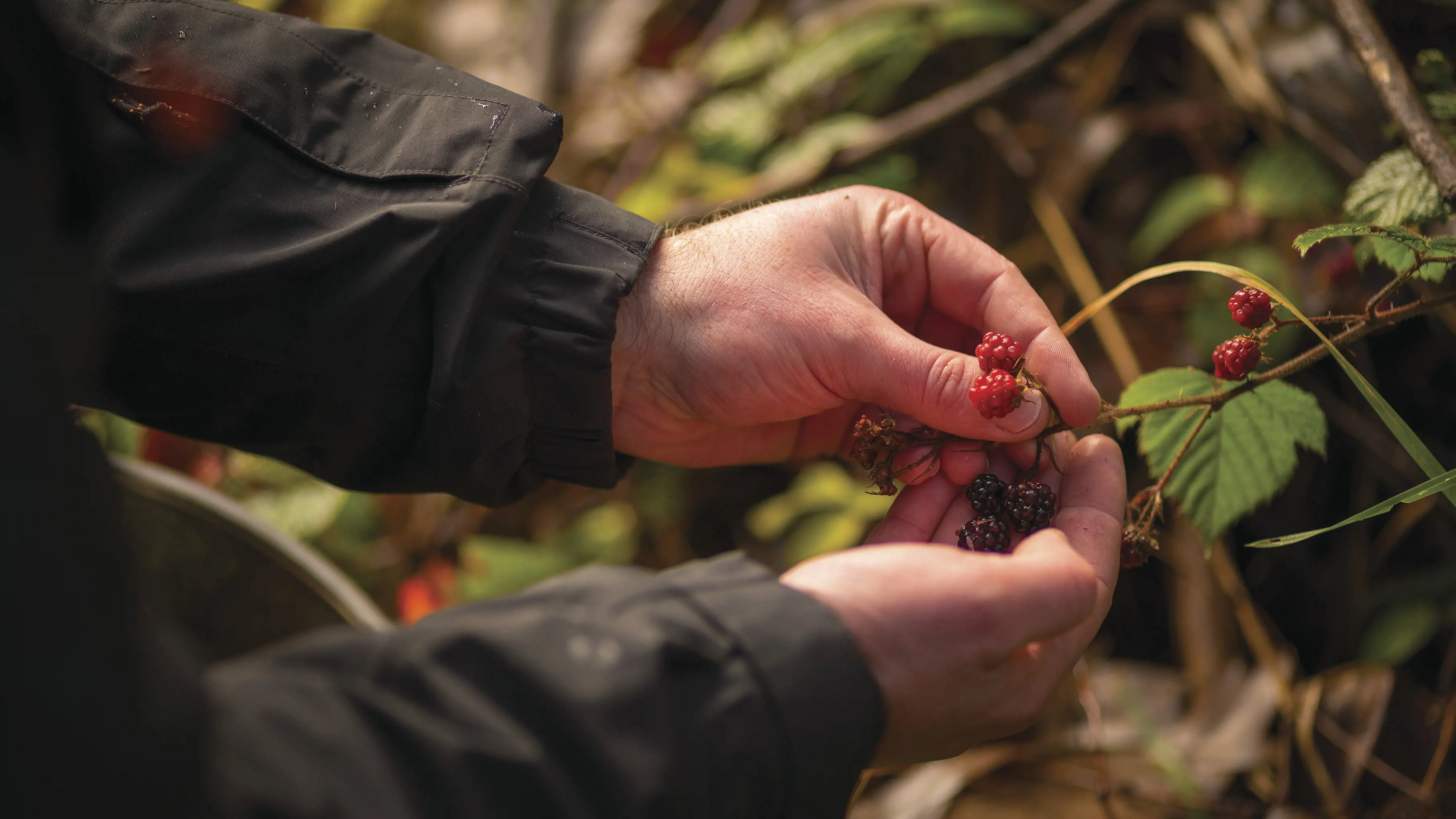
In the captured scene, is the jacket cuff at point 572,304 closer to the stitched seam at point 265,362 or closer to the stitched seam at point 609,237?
the stitched seam at point 609,237

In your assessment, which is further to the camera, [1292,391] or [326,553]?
[326,553]

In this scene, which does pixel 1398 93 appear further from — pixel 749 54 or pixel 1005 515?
pixel 749 54

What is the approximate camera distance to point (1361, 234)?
0.88 meters

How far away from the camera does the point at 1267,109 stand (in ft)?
6.05

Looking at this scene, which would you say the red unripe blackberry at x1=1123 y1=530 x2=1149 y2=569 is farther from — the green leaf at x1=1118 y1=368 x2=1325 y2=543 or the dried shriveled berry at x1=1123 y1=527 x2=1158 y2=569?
the green leaf at x1=1118 y1=368 x2=1325 y2=543

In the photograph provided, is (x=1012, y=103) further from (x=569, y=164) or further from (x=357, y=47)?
(x=357, y=47)

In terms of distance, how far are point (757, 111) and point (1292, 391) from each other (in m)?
1.58

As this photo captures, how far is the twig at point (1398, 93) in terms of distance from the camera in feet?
3.30

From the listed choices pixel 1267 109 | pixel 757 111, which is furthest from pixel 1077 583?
pixel 757 111

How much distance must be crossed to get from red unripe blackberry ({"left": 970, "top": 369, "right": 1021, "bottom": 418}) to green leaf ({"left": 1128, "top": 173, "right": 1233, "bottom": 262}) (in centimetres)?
120

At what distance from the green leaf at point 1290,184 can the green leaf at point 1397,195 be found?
65 centimetres

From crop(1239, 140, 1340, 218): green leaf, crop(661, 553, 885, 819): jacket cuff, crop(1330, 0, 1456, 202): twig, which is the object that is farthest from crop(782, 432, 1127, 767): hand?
crop(1239, 140, 1340, 218): green leaf

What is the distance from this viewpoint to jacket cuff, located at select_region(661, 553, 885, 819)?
2.30 feet

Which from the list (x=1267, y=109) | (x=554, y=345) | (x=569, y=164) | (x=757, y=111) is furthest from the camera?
(x=569, y=164)
